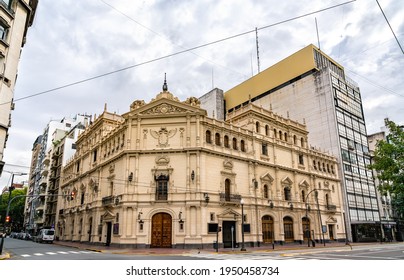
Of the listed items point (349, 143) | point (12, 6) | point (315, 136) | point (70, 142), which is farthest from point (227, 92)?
point (12, 6)

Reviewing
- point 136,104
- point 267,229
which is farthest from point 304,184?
point 136,104

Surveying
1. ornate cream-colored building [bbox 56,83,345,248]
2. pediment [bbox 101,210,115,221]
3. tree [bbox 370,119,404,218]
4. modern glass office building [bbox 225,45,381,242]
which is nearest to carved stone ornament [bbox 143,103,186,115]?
ornate cream-colored building [bbox 56,83,345,248]

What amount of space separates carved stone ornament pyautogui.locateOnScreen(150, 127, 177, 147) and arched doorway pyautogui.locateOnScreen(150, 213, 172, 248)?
759 centimetres

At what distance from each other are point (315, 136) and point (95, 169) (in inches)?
1463

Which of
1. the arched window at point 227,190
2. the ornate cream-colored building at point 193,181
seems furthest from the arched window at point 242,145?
the arched window at point 227,190

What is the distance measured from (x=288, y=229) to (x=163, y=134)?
20.2 metres

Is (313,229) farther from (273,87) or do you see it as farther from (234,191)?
(273,87)

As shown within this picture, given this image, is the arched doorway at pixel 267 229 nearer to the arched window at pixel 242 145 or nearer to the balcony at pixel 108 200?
the arched window at pixel 242 145

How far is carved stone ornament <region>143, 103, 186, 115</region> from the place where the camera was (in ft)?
110

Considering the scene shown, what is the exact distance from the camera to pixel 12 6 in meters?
20.8

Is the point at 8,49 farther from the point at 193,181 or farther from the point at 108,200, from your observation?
the point at 193,181

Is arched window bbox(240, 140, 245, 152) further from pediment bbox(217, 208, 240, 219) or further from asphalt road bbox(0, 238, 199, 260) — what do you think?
asphalt road bbox(0, 238, 199, 260)

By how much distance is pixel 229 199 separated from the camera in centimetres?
3288

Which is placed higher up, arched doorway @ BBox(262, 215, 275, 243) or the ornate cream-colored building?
the ornate cream-colored building
